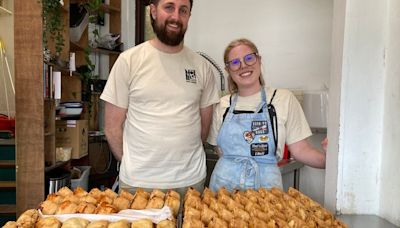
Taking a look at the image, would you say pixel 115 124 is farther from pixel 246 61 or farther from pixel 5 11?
pixel 5 11

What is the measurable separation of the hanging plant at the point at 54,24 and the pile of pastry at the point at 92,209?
1.81 m

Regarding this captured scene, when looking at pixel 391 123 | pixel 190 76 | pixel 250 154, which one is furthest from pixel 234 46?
pixel 391 123

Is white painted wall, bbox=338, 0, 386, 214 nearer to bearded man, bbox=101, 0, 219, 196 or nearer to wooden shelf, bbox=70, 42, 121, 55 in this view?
bearded man, bbox=101, 0, 219, 196

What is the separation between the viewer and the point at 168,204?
1.13 meters

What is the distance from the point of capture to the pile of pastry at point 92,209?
980 mm

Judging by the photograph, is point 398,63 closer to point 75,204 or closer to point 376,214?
point 376,214

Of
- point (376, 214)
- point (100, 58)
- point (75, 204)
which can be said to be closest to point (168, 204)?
point (75, 204)

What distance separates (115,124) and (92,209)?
2.62 ft

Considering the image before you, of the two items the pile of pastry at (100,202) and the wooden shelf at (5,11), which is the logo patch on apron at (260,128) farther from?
the wooden shelf at (5,11)

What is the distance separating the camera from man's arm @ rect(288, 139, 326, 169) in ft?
5.27

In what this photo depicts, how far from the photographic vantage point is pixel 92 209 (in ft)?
3.50

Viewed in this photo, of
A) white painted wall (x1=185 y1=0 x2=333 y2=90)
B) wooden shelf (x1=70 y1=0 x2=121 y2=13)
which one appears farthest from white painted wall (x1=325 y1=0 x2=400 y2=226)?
wooden shelf (x1=70 y1=0 x2=121 y2=13)

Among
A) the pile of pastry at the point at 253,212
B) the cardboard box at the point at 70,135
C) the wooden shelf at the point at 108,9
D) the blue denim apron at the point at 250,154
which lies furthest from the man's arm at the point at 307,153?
the wooden shelf at the point at 108,9

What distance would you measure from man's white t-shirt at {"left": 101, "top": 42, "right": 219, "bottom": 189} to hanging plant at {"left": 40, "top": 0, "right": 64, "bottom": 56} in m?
1.25
